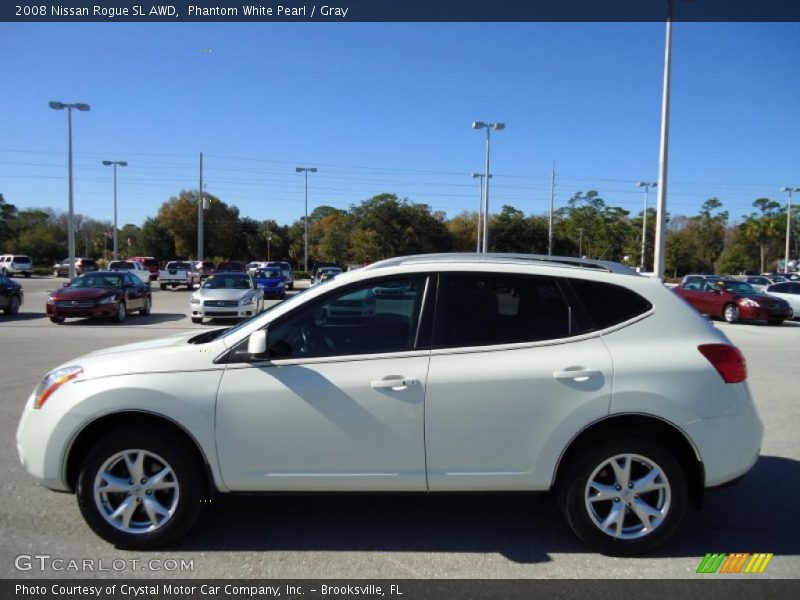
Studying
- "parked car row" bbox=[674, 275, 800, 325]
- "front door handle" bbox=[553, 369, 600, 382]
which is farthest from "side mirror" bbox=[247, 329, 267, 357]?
"parked car row" bbox=[674, 275, 800, 325]

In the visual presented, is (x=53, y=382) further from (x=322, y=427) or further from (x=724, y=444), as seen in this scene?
(x=724, y=444)

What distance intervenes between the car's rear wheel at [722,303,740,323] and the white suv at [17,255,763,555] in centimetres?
1846

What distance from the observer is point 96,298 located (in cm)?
1673

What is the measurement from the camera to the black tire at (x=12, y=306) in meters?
18.7

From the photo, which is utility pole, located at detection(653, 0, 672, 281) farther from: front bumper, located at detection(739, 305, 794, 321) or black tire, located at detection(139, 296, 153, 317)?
black tire, located at detection(139, 296, 153, 317)

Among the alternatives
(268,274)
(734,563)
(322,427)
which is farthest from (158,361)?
(268,274)

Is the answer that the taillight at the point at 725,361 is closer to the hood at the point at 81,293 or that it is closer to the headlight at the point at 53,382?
the headlight at the point at 53,382

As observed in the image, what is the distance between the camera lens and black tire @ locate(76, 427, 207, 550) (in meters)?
3.46

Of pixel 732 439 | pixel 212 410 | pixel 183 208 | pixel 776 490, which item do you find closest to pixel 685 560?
pixel 732 439

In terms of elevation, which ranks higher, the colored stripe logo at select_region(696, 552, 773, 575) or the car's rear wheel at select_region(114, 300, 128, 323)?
the car's rear wheel at select_region(114, 300, 128, 323)

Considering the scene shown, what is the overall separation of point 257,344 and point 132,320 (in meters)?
16.6

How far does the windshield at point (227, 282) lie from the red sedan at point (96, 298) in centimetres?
256
